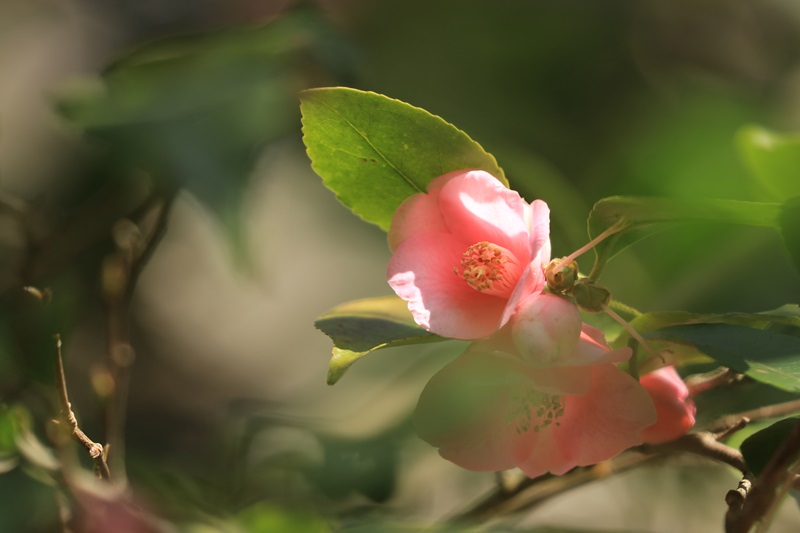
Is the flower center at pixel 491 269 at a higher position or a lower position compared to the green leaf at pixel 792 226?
lower

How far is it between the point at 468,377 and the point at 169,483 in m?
0.43

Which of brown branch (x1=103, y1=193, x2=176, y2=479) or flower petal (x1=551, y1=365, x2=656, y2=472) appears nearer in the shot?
flower petal (x1=551, y1=365, x2=656, y2=472)

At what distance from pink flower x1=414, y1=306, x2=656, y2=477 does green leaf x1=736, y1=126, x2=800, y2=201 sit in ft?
0.39

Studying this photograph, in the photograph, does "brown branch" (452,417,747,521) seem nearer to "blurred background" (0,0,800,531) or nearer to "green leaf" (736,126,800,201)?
"blurred background" (0,0,800,531)

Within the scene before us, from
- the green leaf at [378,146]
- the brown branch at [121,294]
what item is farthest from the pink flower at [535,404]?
the brown branch at [121,294]

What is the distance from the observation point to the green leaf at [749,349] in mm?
442

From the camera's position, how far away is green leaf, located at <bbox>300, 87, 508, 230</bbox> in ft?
1.61

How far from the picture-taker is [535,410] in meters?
0.52

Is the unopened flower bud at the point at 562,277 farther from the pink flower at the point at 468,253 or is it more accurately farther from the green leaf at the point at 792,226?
the green leaf at the point at 792,226

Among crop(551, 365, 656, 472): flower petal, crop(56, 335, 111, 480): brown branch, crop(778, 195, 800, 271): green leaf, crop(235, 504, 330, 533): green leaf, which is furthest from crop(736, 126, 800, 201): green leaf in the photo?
crop(56, 335, 111, 480): brown branch

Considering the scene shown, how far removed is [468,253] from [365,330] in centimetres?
7

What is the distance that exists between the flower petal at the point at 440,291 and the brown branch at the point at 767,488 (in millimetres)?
158

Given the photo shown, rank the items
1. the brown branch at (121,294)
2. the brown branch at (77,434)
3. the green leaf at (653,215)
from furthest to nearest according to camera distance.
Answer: the brown branch at (121,294), the brown branch at (77,434), the green leaf at (653,215)

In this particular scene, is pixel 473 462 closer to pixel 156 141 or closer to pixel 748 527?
pixel 748 527
